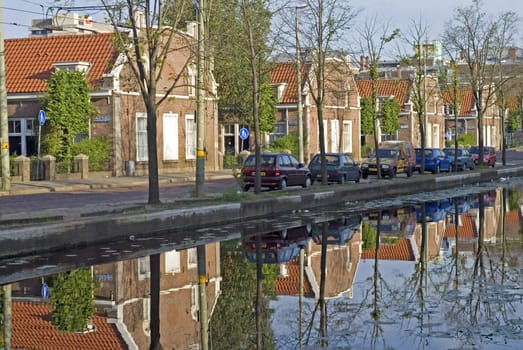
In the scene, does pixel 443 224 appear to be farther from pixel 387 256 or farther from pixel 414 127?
pixel 414 127

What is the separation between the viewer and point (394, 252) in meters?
16.4

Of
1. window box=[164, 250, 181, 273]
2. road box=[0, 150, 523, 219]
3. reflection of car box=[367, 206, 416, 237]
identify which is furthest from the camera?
road box=[0, 150, 523, 219]

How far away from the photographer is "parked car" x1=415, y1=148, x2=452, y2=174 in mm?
50562

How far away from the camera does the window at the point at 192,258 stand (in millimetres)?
14593

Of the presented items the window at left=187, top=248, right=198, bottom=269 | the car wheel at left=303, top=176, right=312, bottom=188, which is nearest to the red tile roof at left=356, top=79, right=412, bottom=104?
the car wheel at left=303, top=176, right=312, bottom=188

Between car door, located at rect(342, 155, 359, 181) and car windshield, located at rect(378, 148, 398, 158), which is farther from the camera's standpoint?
car windshield, located at rect(378, 148, 398, 158)

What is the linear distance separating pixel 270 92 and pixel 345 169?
23247 mm

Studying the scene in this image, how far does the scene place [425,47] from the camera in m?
45.6

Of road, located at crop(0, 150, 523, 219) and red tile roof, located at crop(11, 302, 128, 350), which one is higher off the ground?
road, located at crop(0, 150, 523, 219)

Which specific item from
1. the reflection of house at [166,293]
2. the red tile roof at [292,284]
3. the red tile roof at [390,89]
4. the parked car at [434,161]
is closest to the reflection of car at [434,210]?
the reflection of house at [166,293]

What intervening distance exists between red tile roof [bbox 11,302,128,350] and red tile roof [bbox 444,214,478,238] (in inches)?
427

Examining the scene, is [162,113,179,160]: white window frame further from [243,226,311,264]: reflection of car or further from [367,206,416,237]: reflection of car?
[243,226,311,264]: reflection of car

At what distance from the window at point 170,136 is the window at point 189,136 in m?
1.18

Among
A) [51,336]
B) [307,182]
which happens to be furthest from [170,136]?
[51,336]
